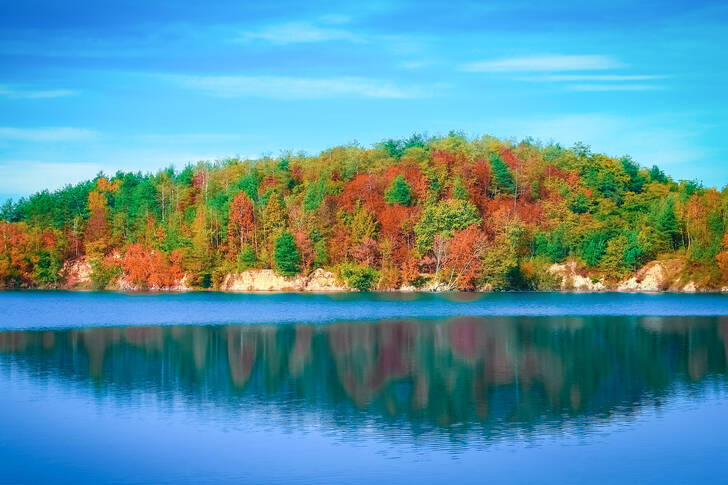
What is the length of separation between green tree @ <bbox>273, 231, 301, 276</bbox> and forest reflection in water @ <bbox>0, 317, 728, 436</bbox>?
54.3 meters

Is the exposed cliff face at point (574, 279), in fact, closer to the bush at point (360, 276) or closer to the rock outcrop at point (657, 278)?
the rock outcrop at point (657, 278)

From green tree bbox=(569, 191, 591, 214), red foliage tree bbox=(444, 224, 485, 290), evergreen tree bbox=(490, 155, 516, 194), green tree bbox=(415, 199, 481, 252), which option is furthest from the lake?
evergreen tree bbox=(490, 155, 516, 194)

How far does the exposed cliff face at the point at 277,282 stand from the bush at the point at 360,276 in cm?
241

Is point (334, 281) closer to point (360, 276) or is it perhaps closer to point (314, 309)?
point (360, 276)

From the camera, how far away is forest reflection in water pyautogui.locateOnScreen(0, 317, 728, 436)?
1037 inches

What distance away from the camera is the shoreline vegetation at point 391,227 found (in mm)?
100062

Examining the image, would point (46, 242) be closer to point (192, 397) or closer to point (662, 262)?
point (662, 262)

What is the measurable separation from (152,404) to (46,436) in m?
4.74

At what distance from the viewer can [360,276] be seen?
4035 inches

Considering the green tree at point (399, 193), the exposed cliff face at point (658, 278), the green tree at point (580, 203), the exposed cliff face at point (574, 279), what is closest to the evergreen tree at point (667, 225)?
the exposed cliff face at point (658, 278)

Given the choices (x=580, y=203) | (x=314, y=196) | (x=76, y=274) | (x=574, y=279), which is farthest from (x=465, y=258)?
(x=76, y=274)

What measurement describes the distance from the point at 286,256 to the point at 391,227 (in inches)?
573

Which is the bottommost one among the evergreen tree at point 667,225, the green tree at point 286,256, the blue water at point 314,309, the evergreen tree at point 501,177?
the blue water at point 314,309

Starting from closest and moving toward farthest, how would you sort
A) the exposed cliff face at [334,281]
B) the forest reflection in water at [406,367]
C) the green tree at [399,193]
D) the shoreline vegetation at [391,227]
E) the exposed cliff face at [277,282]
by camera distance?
the forest reflection in water at [406,367] < the exposed cliff face at [334,281] < the shoreline vegetation at [391,227] < the exposed cliff face at [277,282] < the green tree at [399,193]
